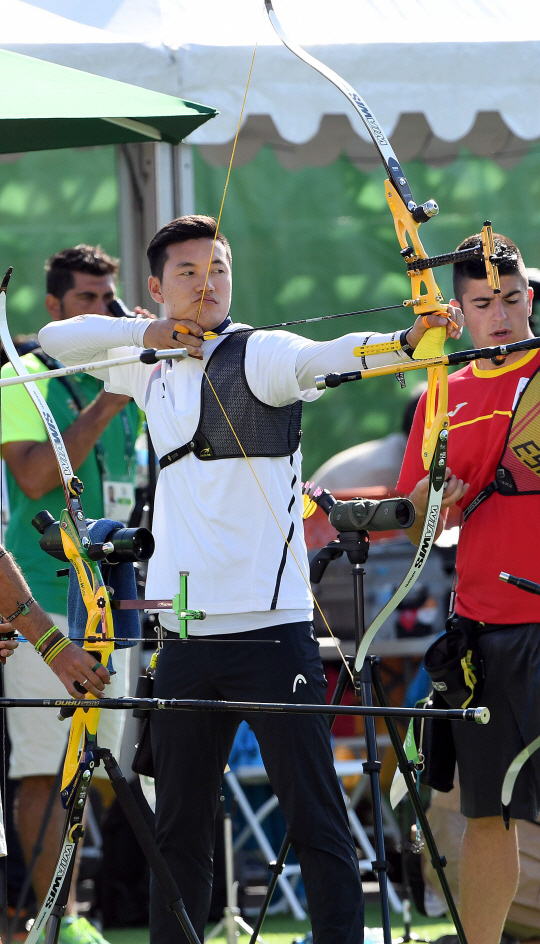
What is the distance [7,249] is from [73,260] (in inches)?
68.2

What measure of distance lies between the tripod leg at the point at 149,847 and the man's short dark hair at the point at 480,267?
1.40 meters

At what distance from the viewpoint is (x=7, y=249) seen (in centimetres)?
533

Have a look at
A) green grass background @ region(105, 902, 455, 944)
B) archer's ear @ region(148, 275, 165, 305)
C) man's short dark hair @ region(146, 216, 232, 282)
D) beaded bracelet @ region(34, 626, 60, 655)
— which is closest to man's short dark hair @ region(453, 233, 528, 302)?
man's short dark hair @ region(146, 216, 232, 282)

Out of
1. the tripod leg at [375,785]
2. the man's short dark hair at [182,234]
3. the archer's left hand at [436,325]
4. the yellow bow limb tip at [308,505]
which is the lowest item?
the tripod leg at [375,785]

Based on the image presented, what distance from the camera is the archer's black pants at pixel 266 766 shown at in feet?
7.54

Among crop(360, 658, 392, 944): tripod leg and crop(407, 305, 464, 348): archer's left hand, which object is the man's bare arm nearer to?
crop(360, 658, 392, 944): tripod leg

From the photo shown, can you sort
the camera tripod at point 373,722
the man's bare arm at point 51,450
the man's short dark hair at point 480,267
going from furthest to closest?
the man's bare arm at point 51,450
the man's short dark hair at point 480,267
the camera tripod at point 373,722

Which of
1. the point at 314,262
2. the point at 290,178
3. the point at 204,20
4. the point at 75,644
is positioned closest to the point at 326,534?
the point at 314,262

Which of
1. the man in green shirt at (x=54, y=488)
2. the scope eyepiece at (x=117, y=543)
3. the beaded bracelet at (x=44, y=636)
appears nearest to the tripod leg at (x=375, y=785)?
the scope eyepiece at (x=117, y=543)

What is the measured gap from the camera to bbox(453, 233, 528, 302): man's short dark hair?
275 cm

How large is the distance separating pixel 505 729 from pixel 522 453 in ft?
2.00

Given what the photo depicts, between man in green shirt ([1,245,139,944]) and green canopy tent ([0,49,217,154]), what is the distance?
0.72 metres

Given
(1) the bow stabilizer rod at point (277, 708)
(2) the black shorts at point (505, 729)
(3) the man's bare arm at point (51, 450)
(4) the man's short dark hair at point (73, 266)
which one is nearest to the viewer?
(1) the bow stabilizer rod at point (277, 708)

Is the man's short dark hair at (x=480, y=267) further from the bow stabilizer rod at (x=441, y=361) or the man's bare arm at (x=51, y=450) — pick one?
the man's bare arm at (x=51, y=450)
